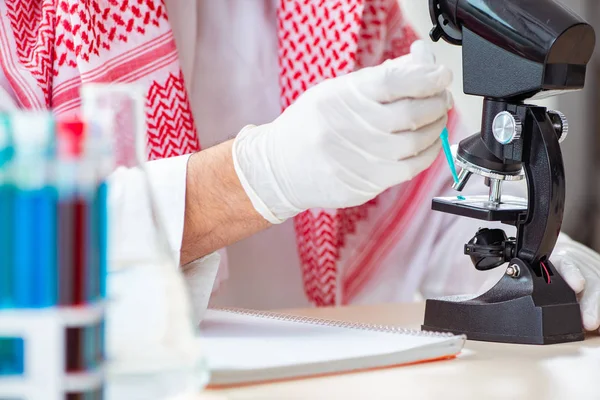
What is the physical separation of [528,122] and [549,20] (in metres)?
0.12

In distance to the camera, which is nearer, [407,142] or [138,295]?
[138,295]

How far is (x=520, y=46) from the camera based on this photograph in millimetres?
946

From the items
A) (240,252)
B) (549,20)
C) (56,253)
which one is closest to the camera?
(56,253)

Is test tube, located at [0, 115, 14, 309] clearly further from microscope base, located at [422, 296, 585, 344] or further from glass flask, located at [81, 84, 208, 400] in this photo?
microscope base, located at [422, 296, 585, 344]

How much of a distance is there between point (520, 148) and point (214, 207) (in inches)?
16.3

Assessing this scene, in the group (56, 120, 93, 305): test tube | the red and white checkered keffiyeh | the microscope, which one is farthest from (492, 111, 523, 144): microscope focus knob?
(56, 120, 93, 305): test tube

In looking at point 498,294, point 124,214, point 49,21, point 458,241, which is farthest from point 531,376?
point 49,21

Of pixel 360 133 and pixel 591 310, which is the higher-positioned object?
pixel 360 133

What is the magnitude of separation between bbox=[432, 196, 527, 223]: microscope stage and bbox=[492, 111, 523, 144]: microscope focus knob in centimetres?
8

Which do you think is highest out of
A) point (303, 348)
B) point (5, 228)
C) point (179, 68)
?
point (179, 68)

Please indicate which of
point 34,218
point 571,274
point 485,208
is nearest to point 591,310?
point 571,274

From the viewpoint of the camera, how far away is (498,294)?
1.01 m

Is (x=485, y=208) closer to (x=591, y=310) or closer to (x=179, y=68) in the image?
(x=591, y=310)

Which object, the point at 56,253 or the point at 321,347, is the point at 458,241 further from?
the point at 56,253
